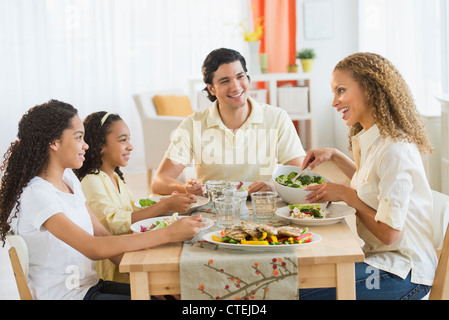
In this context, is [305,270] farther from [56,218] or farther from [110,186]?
[110,186]

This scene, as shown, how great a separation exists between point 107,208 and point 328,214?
778 millimetres

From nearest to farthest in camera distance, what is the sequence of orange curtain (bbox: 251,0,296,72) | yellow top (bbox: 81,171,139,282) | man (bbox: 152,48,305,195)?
yellow top (bbox: 81,171,139,282)
man (bbox: 152,48,305,195)
orange curtain (bbox: 251,0,296,72)

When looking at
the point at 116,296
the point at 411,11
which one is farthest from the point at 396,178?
the point at 411,11

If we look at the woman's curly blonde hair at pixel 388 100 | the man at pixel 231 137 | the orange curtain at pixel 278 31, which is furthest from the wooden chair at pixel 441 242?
the orange curtain at pixel 278 31

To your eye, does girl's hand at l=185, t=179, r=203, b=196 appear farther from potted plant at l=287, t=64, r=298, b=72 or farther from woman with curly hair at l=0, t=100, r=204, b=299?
potted plant at l=287, t=64, r=298, b=72

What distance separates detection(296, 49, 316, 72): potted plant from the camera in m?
6.51

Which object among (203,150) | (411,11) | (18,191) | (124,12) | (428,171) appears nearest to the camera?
(18,191)

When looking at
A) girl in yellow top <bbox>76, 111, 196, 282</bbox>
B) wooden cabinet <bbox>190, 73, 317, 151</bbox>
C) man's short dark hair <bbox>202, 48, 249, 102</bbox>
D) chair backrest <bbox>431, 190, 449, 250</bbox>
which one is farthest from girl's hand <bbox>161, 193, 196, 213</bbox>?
wooden cabinet <bbox>190, 73, 317, 151</bbox>

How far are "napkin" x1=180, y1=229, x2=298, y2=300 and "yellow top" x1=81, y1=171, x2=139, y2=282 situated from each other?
0.56 m

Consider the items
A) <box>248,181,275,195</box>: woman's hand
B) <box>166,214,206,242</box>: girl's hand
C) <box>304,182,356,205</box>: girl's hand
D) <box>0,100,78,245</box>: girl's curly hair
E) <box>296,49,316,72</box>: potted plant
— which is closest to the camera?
<box>166,214,206,242</box>: girl's hand

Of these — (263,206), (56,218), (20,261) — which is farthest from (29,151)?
(263,206)

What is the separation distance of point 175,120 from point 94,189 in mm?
3239

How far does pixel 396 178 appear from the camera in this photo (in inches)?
72.0
